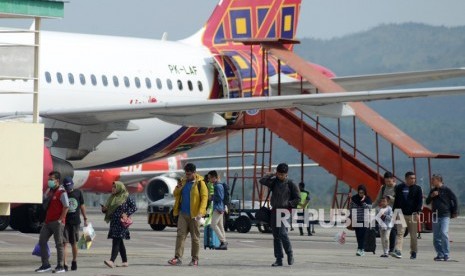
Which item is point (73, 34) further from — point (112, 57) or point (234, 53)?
point (234, 53)

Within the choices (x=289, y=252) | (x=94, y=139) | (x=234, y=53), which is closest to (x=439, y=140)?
(x=234, y=53)

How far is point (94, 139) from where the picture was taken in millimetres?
32531

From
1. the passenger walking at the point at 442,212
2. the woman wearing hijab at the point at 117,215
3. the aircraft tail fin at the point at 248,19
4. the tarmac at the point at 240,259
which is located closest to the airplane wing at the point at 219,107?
the tarmac at the point at 240,259

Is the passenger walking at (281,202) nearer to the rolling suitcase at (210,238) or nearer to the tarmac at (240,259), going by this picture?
the tarmac at (240,259)

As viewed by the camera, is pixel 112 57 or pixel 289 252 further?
pixel 112 57

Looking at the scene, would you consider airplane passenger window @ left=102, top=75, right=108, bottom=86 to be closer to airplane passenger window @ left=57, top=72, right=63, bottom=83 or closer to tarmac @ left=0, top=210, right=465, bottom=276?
airplane passenger window @ left=57, top=72, right=63, bottom=83

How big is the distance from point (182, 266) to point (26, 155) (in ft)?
11.6

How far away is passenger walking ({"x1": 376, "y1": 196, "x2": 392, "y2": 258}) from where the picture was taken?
987 inches

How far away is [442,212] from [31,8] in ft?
29.8

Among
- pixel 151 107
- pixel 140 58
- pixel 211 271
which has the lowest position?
pixel 211 271

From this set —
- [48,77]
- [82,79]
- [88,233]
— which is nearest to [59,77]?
[48,77]

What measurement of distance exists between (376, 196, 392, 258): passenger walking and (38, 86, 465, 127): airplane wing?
3.43 meters

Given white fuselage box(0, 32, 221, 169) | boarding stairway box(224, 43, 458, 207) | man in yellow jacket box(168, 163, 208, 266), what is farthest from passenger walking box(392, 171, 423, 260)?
white fuselage box(0, 32, 221, 169)

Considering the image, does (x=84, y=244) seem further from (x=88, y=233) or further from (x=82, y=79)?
(x=82, y=79)
